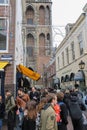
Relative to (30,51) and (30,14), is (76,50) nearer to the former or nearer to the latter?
(30,51)

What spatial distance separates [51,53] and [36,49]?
346cm

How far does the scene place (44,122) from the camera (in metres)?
4.92

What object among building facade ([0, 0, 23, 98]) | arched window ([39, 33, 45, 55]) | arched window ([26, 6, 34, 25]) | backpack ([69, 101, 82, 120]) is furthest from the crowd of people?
arched window ([26, 6, 34, 25])

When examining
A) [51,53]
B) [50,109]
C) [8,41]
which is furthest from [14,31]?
[51,53]

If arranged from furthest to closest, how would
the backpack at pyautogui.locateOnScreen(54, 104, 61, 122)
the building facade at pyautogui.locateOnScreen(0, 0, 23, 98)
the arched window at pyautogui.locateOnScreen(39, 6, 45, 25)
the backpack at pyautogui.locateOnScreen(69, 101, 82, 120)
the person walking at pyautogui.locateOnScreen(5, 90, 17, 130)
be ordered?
the arched window at pyautogui.locateOnScreen(39, 6, 45, 25) → the building facade at pyautogui.locateOnScreen(0, 0, 23, 98) → the person walking at pyautogui.locateOnScreen(5, 90, 17, 130) → the backpack at pyautogui.locateOnScreen(69, 101, 82, 120) → the backpack at pyautogui.locateOnScreen(54, 104, 61, 122)

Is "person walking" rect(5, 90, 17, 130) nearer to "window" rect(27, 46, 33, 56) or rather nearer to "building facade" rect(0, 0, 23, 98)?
"building facade" rect(0, 0, 23, 98)

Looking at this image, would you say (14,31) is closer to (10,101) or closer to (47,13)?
(10,101)

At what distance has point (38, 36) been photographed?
55.0 m

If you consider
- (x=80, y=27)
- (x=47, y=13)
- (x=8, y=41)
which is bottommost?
(x=8, y=41)

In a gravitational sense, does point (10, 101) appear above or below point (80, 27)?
below

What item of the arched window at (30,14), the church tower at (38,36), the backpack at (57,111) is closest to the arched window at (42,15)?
the church tower at (38,36)

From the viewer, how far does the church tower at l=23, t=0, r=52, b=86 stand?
5456 cm

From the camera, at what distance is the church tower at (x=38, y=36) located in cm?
5456

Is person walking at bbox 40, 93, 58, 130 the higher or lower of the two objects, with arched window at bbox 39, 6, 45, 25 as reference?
lower
